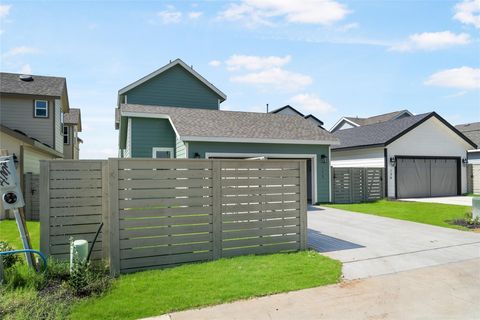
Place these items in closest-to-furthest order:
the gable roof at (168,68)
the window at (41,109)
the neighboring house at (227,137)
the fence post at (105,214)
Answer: the fence post at (105,214), the neighboring house at (227,137), the window at (41,109), the gable roof at (168,68)

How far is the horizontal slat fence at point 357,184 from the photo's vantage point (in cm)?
1565

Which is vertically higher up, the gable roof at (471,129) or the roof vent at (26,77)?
the roof vent at (26,77)

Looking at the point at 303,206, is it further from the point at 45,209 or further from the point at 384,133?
the point at 384,133

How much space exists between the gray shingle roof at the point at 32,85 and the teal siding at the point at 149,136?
530cm

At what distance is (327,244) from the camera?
686cm

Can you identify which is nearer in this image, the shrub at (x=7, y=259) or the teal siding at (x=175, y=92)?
the shrub at (x=7, y=259)

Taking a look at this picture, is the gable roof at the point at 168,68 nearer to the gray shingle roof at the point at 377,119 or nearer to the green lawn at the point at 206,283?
the green lawn at the point at 206,283

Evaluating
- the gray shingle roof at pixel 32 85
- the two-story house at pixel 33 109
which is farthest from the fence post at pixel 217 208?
the gray shingle roof at pixel 32 85

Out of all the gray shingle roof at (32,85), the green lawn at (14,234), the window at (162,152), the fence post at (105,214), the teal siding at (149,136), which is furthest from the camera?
the gray shingle roof at (32,85)

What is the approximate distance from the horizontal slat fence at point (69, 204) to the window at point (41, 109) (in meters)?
13.8

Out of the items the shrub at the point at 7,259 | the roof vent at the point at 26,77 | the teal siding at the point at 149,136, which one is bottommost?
the shrub at the point at 7,259

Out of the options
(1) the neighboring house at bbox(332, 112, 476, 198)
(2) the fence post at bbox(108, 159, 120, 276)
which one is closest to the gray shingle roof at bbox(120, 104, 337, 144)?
(1) the neighboring house at bbox(332, 112, 476, 198)

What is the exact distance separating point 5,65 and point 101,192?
1784 centimetres

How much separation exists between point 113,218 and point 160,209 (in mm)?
737
